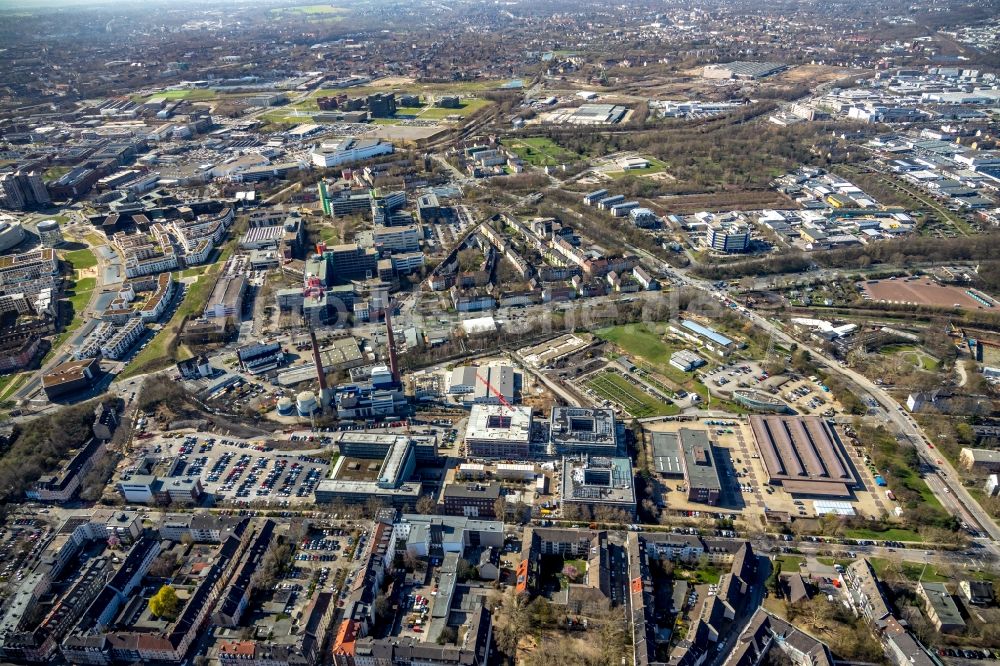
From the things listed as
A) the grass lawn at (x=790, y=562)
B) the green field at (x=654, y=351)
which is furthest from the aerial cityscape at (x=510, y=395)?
the green field at (x=654, y=351)

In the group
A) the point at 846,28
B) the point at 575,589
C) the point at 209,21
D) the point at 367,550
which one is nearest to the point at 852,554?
the point at 575,589

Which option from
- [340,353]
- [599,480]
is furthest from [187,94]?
[599,480]

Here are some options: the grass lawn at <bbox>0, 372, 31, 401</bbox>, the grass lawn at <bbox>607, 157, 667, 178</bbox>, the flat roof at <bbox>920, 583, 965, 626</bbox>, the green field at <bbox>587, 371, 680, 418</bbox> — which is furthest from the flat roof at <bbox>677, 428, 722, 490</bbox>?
the grass lawn at <bbox>607, 157, 667, 178</bbox>

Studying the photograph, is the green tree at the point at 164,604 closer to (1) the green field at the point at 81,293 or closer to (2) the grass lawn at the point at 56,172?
(1) the green field at the point at 81,293

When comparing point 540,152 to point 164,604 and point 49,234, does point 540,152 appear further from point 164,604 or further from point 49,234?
point 164,604

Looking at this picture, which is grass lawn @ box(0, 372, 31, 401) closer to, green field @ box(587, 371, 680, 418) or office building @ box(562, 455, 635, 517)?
office building @ box(562, 455, 635, 517)

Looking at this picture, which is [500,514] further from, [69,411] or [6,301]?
[6,301]
